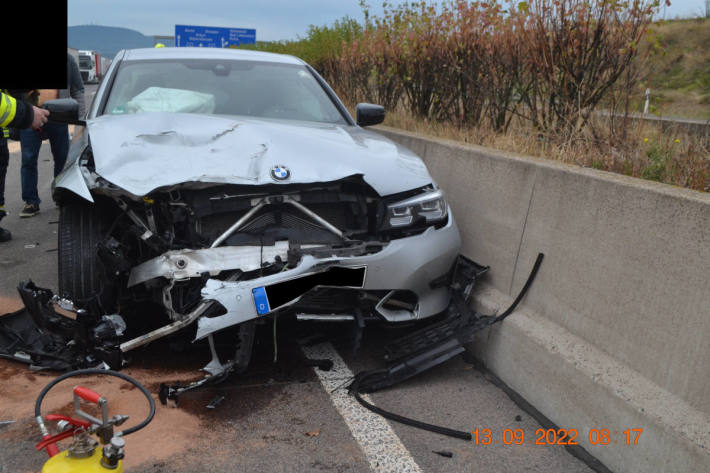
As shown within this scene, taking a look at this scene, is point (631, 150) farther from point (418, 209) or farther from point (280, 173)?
point (280, 173)

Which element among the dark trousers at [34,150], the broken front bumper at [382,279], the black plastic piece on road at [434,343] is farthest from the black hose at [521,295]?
the dark trousers at [34,150]

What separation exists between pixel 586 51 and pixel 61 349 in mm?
4622

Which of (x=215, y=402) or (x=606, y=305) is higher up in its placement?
(x=606, y=305)

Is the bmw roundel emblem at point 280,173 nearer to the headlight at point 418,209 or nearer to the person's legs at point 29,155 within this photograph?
the headlight at point 418,209

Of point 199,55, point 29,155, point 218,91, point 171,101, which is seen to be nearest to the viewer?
point 171,101

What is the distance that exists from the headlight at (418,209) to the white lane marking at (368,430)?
0.92 m

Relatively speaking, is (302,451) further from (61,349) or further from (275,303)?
(61,349)

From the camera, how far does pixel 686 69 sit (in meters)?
27.2

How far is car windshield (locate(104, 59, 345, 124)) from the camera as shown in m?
4.84

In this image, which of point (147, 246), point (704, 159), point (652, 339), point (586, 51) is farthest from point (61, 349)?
point (586, 51)

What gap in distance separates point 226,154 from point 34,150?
4.70 metres

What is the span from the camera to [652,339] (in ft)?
9.71

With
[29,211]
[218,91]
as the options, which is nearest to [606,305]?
[218,91]

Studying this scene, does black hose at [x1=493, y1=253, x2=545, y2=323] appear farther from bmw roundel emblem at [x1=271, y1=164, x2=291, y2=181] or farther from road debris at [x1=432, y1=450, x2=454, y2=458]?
bmw roundel emblem at [x1=271, y1=164, x2=291, y2=181]
